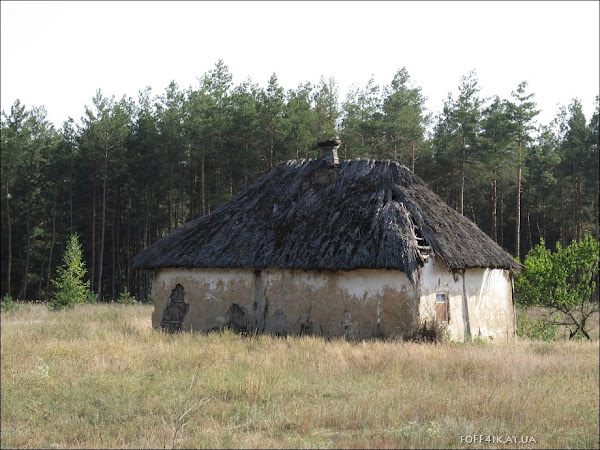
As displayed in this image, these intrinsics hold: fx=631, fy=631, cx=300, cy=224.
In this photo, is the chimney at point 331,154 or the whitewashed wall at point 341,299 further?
the chimney at point 331,154

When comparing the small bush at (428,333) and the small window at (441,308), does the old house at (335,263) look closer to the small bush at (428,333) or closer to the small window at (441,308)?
the small window at (441,308)

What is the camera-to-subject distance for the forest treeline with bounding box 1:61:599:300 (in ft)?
113

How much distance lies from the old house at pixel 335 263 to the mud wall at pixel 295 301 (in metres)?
0.03

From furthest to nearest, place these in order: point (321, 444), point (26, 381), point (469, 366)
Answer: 1. point (469, 366)
2. point (26, 381)
3. point (321, 444)

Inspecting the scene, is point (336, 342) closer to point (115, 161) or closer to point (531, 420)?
point (531, 420)

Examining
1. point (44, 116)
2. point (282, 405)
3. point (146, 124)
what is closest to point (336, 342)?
point (282, 405)

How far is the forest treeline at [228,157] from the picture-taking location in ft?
113

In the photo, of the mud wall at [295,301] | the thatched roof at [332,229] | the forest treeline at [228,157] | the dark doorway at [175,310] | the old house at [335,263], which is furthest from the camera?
the forest treeline at [228,157]

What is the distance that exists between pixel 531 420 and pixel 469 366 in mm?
3072

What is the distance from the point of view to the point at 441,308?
1556 centimetres

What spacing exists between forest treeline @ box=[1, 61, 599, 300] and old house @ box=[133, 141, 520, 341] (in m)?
15.1

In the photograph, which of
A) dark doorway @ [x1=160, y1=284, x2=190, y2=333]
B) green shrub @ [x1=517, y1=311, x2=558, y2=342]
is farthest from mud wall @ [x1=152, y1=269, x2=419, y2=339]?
green shrub @ [x1=517, y1=311, x2=558, y2=342]

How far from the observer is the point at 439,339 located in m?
14.8

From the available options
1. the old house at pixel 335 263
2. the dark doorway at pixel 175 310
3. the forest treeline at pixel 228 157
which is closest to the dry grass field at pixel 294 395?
the old house at pixel 335 263
